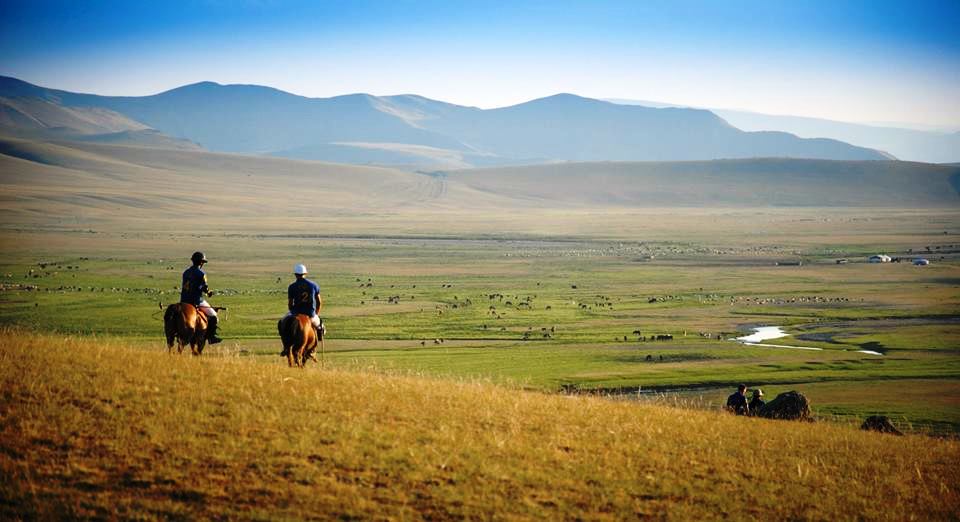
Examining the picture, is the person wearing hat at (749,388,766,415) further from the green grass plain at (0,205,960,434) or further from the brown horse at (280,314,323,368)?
the brown horse at (280,314,323,368)

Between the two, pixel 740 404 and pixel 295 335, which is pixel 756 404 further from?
pixel 295 335

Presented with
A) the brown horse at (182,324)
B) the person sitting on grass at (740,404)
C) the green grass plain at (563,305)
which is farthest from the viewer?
the green grass plain at (563,305)

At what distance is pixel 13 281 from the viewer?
2702 inches

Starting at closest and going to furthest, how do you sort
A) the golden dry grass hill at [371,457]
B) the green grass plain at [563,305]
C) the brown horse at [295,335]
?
the golden dry grass hill at [371,457] → the brown horse at [295,335] → the green grass plain at [563,305]

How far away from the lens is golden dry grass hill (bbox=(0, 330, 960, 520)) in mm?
11312

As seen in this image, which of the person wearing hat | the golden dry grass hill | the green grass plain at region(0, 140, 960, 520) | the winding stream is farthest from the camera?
the winding stream

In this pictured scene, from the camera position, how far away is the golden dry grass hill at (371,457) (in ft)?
37.1

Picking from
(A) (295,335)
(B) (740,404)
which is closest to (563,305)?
(B) (740,404)

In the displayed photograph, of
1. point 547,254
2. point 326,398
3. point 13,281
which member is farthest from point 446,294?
point 326,398

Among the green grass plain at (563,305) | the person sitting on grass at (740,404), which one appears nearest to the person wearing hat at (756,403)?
the person sitting on grass at (740,404)

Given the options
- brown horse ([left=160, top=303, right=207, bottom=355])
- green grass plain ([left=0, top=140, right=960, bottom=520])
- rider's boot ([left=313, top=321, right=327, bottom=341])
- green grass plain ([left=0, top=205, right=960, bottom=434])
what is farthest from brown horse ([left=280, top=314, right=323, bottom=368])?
green grass plain ([left=0, top=205, right=960, bottom=434])

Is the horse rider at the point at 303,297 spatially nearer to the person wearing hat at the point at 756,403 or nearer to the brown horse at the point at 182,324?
the brown horse at the point at 182,324

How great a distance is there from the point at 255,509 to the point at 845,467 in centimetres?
958

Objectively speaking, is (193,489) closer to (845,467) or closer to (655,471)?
→ (655,471)
